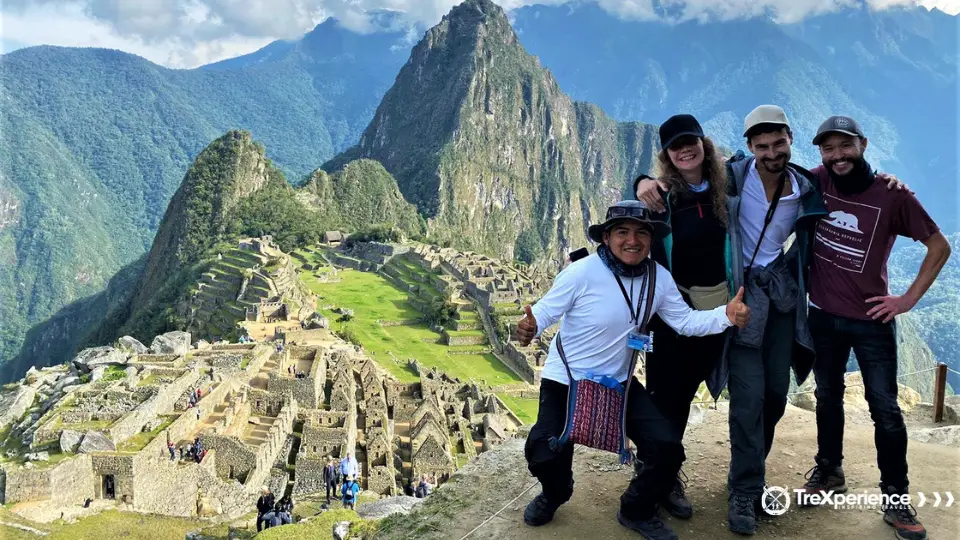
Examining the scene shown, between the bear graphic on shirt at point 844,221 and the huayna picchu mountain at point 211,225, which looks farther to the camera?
the huayna picchu mountain at point 211,225

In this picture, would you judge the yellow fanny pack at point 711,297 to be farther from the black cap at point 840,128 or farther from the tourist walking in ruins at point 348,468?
the tourist walking in ruins at point 348,468

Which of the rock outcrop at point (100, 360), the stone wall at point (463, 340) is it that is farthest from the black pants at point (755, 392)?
the stone wall at point (463, 340)

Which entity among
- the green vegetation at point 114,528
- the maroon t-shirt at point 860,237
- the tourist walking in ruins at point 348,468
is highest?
the maroon t-shirt at point 860,237

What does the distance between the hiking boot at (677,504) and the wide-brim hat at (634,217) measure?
1695 millimetres

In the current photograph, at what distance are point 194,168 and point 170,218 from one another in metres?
7.14

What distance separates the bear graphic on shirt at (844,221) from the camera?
165 inches

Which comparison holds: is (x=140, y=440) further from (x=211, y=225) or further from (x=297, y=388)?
(x=211, y=225)

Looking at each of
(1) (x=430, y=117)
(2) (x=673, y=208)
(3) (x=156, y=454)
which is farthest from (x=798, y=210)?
(1) (x=430, y=117)

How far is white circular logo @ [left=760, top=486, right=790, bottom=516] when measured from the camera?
4.29 metres

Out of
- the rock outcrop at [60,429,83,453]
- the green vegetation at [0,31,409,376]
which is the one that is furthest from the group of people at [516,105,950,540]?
the green vegetation at [0,31,409,376]

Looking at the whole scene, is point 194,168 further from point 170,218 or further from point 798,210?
point 798,210

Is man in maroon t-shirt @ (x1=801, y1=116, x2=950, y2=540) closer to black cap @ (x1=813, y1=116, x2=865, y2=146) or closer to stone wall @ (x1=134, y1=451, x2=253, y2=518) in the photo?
black cap @ (x1=813, y1=116, x2=865, y2=146)

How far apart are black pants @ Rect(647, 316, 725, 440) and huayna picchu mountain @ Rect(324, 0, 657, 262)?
391ft

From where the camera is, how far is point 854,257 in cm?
423
